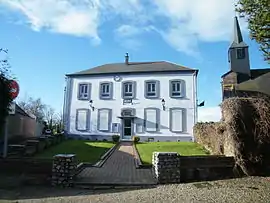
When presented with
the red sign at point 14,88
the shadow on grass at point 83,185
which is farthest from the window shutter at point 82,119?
the shadow on grass at point 83,185

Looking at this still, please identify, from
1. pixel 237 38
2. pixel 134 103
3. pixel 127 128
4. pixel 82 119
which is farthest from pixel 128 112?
pixel 237 38

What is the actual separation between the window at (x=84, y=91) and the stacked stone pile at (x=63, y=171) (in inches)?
899

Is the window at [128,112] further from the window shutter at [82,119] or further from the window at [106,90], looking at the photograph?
the window shutter at [82,119]

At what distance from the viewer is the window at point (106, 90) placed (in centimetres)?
3148

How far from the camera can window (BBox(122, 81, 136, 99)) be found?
102 ft

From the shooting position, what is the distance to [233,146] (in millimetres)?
10984

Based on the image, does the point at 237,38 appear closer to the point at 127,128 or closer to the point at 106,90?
the point at 106,90

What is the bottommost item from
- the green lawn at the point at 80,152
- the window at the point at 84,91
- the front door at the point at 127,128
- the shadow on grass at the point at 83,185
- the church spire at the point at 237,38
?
the shadow on grass at the point at 83,185

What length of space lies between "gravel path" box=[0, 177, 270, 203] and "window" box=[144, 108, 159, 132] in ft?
67.0

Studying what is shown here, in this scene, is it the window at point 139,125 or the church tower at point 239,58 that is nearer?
the window at point 139,125

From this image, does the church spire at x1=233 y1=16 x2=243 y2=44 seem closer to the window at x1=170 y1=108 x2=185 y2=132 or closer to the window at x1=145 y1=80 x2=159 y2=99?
the window at x1=145 y1=80 x2=159 y2=99

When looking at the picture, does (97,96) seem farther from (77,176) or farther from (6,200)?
(6,200)

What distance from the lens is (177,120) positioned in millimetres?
29297

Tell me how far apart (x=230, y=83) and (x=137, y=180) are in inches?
1102
